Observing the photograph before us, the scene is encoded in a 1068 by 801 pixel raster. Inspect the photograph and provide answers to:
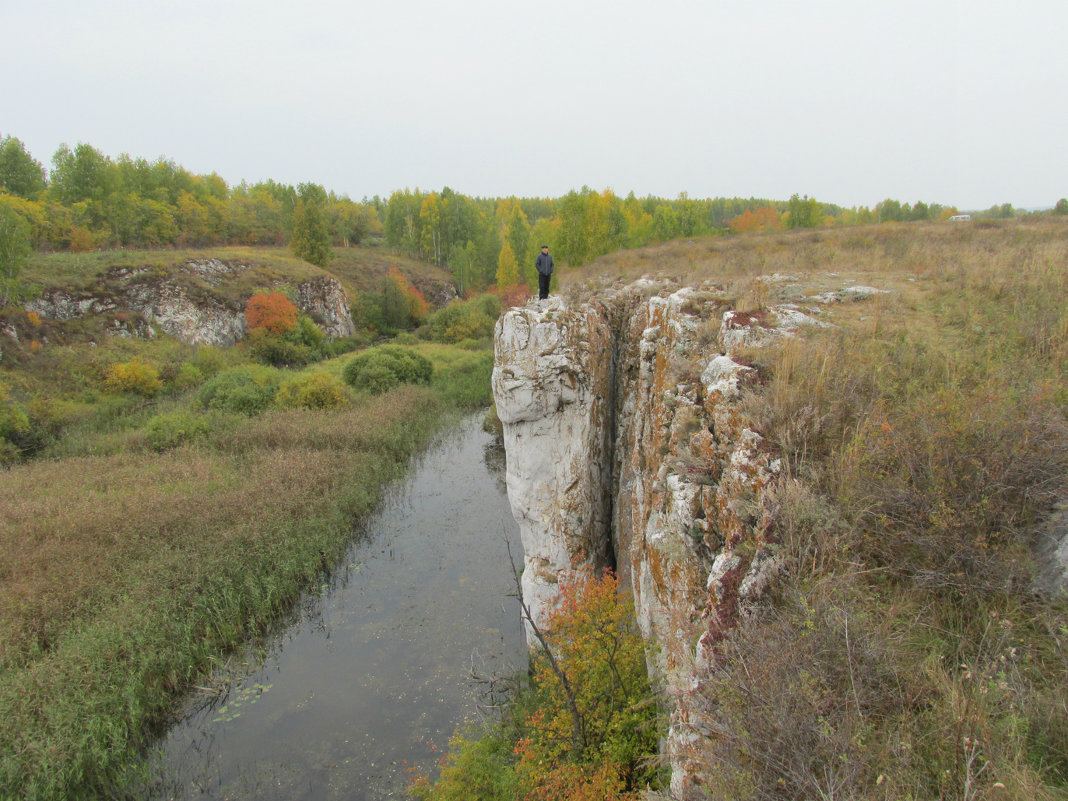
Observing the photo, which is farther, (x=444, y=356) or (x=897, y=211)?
(x=897, y=211)

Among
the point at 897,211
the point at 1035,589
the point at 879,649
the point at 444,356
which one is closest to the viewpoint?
the point at 879,649

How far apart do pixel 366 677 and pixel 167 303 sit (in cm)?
3982

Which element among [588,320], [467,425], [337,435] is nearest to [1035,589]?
[588,320]

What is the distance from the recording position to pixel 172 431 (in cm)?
2234

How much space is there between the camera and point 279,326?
41.4 meters

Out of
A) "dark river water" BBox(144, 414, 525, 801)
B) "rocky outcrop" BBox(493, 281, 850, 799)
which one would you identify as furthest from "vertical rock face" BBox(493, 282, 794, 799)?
"dark river water" BBox(144, 414, 525, 801)

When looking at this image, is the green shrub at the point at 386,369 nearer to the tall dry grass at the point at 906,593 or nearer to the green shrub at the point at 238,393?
the green shrub at the point at 238,393

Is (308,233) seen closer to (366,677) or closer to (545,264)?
(545,264)

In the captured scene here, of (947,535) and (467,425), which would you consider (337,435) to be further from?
(947,535)

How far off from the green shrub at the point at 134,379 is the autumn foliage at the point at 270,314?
10601 mm

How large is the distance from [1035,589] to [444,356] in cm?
3847

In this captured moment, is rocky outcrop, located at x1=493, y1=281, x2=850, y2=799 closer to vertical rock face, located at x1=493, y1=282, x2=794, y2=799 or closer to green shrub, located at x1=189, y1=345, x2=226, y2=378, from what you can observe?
vertical rock face, located at x1=493, y1=282, x2=794, y2=799

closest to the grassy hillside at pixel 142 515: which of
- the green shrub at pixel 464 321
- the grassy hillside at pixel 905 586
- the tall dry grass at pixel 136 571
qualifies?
the tall dry grass at pixel 136 571

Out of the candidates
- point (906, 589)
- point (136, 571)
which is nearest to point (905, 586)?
point (906, 589)
